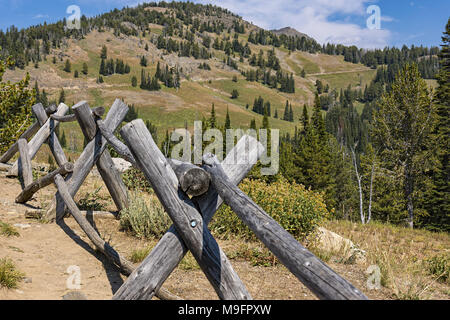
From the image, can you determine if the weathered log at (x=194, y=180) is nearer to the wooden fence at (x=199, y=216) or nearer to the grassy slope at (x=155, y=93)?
the wooden fence at (x=199, y=216)

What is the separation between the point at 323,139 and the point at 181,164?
153 feet

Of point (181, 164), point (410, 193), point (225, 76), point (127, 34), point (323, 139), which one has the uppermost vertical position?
point (127, 34)

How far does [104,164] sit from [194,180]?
4.21 meters

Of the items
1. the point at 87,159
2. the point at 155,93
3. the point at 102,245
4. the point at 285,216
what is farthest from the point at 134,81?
the point at 102,245

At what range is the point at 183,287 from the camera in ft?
14.7

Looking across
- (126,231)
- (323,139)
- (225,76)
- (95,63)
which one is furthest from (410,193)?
(225,76)

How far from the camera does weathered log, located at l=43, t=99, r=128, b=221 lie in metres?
6.10

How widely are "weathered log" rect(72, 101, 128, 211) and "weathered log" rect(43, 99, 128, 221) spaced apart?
167mm

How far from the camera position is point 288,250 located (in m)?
2.23

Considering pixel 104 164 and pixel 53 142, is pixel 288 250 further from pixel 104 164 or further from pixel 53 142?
pixel 53 142

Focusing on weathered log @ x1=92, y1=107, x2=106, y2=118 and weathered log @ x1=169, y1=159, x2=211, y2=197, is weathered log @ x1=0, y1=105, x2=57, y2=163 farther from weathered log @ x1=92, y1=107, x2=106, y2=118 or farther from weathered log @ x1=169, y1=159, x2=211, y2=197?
weathered log @ x1=169, y1=159, x2=211, y2=197

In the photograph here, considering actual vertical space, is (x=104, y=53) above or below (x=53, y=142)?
above

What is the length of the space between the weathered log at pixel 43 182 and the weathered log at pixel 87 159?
14cm

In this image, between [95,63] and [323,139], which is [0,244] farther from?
[95,63]
